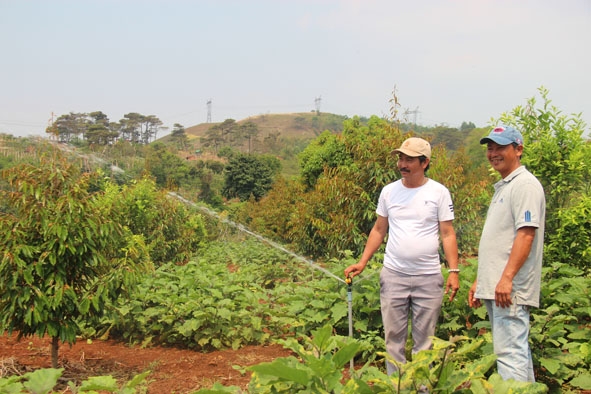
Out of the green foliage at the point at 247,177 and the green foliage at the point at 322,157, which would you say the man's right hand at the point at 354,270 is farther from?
the green foliage at the point at 247,177

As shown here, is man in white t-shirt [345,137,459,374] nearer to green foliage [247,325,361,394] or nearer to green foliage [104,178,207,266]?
green foliage [247,325,361,394]

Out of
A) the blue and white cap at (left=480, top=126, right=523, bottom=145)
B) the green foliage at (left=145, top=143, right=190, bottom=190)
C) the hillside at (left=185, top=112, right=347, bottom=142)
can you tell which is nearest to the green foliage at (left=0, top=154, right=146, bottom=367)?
the blue and white cap at (left=480, top=126, right=523, bottom=145)

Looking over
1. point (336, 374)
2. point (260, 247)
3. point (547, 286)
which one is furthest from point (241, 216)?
point (336, 374)

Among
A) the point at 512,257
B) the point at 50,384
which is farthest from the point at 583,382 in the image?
the point at 50,384

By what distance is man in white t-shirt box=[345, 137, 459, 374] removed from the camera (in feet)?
11.0

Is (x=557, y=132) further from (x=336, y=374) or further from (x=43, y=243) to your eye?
(x=43, y=243)

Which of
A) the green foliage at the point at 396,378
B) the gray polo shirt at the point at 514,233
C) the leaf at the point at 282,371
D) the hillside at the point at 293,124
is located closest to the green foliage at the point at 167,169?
the gray polo shirt at the point at 514,233

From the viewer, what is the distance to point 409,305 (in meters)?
3.47

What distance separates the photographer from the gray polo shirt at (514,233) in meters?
2.79

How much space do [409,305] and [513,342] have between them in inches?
30.4

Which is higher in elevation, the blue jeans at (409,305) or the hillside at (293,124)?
the hillside at (293,124)

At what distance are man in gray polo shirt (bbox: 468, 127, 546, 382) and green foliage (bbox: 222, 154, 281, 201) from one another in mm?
30279

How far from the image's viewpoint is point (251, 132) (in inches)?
3036

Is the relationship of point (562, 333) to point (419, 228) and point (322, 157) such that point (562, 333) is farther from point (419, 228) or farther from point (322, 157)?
point (322, 157)
